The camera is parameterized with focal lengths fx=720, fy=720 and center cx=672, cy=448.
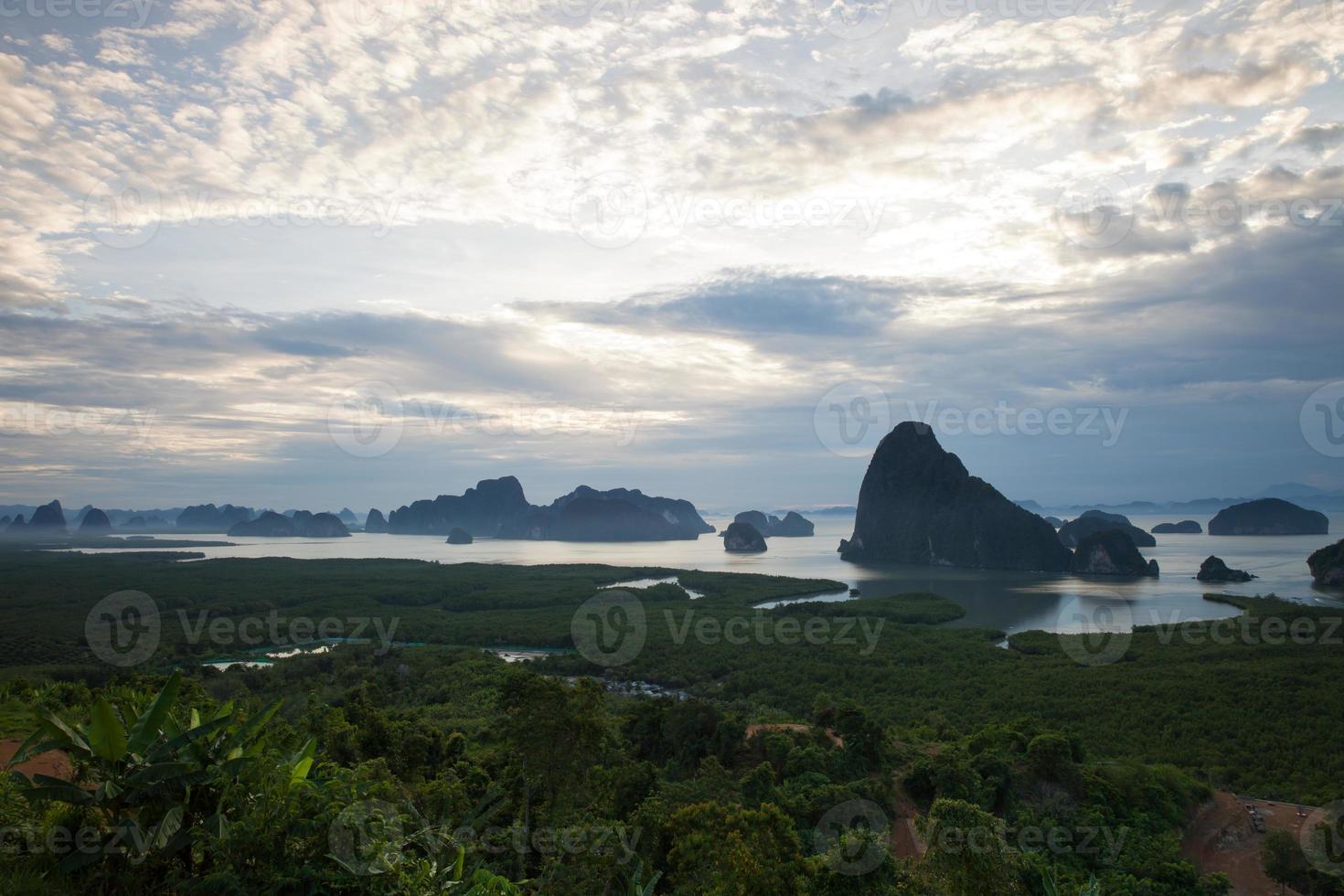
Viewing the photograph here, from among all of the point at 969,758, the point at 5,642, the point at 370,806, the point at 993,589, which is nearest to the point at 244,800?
the point at 370,806

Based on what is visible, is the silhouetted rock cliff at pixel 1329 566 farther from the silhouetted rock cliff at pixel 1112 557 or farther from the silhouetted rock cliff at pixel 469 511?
the silhouetted rock cliff at pixel 469 511

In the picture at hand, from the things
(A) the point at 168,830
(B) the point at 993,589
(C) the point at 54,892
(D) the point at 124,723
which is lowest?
(B) the point at 993,589

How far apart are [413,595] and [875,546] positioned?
206 ft

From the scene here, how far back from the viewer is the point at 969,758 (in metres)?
13.3

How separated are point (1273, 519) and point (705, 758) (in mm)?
142037

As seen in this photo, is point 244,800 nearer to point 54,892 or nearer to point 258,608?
point 54,892

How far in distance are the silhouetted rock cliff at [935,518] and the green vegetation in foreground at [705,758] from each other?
40.6 metres

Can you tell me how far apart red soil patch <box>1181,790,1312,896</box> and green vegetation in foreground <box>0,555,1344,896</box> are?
1.63 feet

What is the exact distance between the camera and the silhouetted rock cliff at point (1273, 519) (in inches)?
4550

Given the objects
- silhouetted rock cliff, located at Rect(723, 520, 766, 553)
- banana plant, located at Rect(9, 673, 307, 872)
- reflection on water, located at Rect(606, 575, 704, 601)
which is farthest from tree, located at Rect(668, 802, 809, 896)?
silhouetted rock cliff, located at Rect(723, 520, 766, 553)

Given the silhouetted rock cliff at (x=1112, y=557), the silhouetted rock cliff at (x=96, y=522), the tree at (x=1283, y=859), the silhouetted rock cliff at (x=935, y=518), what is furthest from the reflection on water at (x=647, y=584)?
the silhouetted rock cliff at (x=96, y=522)

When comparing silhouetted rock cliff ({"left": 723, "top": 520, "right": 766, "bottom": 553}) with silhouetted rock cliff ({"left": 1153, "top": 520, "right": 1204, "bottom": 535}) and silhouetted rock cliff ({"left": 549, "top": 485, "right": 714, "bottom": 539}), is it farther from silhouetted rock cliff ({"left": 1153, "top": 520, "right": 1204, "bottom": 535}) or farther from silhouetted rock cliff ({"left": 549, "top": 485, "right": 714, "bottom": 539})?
silhouetted rock cliff ({"left": 1153, "top": 520, "right": 1204, "bottom": 535})

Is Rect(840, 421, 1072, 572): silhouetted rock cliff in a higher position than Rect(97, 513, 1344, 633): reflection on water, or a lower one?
higher

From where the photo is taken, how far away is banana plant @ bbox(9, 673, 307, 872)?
11.3 ft
